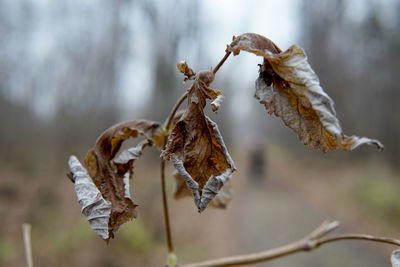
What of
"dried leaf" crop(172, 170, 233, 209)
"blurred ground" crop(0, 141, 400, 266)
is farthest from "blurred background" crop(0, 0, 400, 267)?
"dried leaf" crop(172, 170, 233, 209)

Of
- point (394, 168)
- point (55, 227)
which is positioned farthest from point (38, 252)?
point (394, 168)

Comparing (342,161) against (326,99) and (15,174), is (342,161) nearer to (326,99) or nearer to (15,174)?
(326,99)

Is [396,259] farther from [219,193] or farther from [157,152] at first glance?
[157,152]

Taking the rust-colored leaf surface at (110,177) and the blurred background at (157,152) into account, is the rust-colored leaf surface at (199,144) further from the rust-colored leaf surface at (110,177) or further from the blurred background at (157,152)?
the blurred background at (157,152)

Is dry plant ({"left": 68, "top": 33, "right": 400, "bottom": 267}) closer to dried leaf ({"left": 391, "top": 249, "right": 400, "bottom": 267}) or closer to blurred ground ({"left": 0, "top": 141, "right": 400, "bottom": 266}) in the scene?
dried leaf ({"left": 391, "top": 249, "right": 400, "bottom": 267})

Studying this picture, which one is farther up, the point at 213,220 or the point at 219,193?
the point at 219,193

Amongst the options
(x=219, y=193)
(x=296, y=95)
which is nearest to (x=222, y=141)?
(x=296, y=95)
